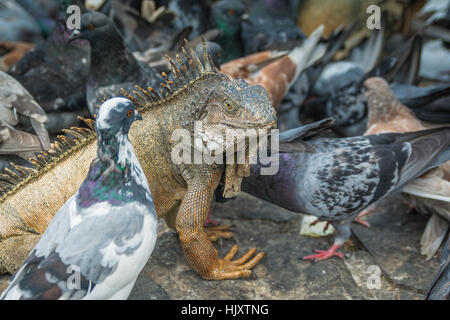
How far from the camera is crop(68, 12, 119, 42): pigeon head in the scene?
4.59m

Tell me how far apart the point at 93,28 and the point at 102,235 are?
2.99 m

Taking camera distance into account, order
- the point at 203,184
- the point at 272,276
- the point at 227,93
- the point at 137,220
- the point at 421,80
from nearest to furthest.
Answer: the point at 137,220 < the point at 227,93 < the point at 203,184 < the point at 272,276 < the point at 421,80

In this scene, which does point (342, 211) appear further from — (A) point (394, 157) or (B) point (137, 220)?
(B) point (137, 220)

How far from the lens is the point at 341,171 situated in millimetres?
3670

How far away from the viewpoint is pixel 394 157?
3725 millimetres

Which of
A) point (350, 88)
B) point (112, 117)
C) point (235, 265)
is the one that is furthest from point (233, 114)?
point (350, 88)

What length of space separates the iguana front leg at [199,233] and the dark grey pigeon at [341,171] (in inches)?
25.2

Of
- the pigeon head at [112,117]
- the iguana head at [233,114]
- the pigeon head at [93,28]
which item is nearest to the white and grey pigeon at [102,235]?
the pigeon head at [112,117]

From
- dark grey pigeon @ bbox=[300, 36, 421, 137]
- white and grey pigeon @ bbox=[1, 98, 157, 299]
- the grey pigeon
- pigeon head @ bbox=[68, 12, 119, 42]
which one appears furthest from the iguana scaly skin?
dark grey pigeon @ bbox=[300, 36, 421, 137]

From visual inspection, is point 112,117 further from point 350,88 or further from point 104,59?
point 350,88

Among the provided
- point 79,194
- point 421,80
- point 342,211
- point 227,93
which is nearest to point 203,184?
point 227,93

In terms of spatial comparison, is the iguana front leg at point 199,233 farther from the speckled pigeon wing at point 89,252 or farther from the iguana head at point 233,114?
the speckled pigeon wing at point 89,252

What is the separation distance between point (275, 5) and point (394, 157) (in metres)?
4.72

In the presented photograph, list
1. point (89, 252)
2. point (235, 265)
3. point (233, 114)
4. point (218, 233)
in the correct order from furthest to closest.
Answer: point (218, 233)
point (235, 265)
point (233, 114)
point (89, 252)
